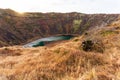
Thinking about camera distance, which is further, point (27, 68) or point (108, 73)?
point (27, 68)

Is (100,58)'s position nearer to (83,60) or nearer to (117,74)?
(83,60)

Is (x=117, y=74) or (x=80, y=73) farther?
(x=80, y=73)

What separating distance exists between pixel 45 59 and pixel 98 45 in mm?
3189

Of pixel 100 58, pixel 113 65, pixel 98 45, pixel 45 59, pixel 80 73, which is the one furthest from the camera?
Result: pixel 98 45

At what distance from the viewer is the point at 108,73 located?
742 centimetres

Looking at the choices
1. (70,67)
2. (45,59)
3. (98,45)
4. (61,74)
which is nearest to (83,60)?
(70,67)

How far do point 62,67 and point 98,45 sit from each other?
3.88 meters

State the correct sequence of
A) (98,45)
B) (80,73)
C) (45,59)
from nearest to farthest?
(80,73) < (45,59) < (98,45)

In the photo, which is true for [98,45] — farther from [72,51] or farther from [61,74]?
[61,74]

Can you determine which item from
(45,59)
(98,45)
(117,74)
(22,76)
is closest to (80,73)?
(117,74)

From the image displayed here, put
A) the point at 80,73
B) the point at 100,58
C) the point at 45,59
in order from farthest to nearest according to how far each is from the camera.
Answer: the point at 45,59 < the point at 100,58 < the point at 80,73

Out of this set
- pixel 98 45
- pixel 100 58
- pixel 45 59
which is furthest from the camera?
pixel 98 45

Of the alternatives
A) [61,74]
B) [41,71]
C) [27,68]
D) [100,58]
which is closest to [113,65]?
[100,58]

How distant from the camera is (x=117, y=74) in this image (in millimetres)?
7254
